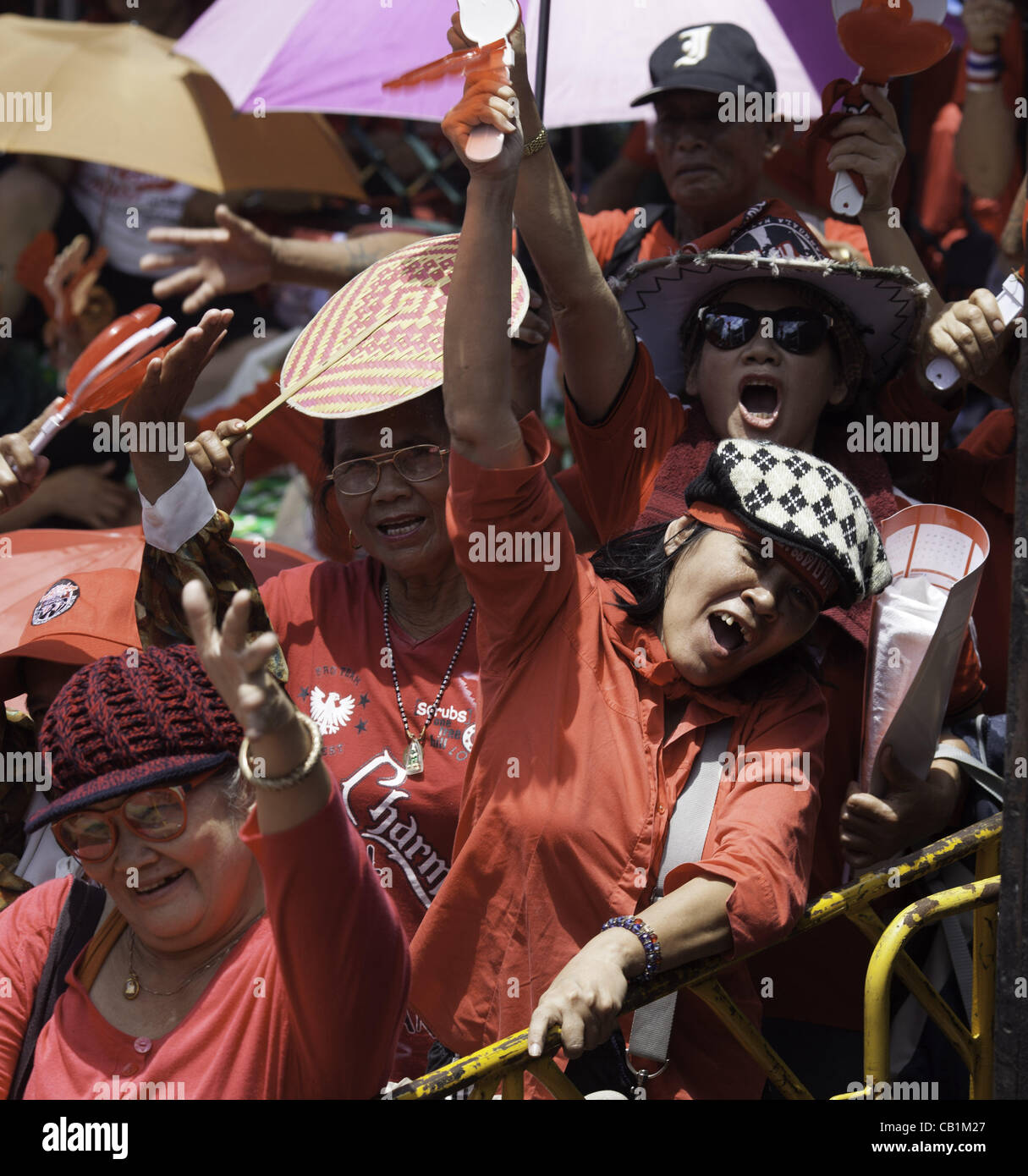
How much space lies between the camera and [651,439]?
10.3ft

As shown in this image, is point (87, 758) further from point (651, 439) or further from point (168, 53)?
point (168, 53)

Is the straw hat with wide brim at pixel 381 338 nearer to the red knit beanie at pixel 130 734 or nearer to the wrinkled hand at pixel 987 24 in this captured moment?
the red knit beanie at pixel 130 734

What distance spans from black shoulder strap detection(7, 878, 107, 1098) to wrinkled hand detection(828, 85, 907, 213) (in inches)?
85.1

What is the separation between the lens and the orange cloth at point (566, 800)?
2.32 metres

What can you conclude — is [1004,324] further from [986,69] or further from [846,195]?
[986,69]

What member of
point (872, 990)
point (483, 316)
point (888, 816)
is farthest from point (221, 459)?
point (872, 990)

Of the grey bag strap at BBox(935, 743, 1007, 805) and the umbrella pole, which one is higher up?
the umbrella pole

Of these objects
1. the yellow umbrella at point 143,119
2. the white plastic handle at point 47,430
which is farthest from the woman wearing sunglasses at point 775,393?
the yellow umbrella at point 143,119

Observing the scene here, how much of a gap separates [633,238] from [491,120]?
161cm

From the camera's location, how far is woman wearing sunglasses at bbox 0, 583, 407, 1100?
182 centimetres

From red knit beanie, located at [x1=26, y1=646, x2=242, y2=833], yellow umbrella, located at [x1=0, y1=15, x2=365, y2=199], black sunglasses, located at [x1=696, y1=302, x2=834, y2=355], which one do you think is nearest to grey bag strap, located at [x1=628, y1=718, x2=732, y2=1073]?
red knit beanie, located at [x1=26, y1=646, x2=242, y2=833]

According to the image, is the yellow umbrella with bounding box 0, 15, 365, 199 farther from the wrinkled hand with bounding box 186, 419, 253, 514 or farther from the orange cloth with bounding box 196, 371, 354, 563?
the wrinkled hand with bounding box 186, 419, 253, 514

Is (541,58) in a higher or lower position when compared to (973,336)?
higher

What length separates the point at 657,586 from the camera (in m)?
2.52
